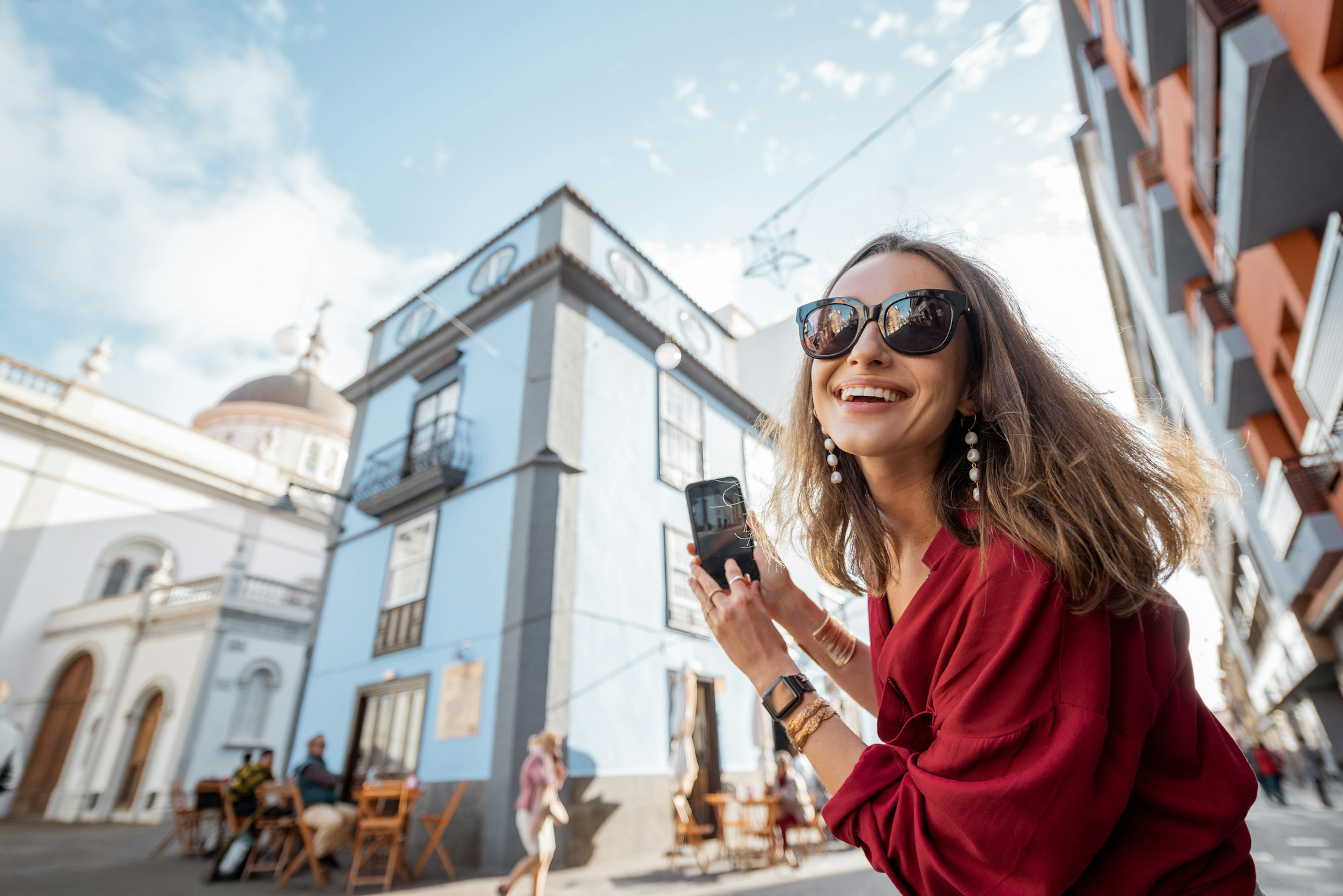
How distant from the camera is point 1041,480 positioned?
35.2 inches

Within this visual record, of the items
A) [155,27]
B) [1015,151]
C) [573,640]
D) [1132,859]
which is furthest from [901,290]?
[573,640]

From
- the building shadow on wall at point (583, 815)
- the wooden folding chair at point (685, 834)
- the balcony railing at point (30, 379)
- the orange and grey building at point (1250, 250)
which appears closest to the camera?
the orange and grey building at point (1250, 250)

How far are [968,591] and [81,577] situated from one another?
25613 millimetres

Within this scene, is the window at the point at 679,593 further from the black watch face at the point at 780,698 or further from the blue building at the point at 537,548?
the black watch face at the point at 780,698

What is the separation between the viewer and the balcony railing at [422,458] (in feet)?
32.9

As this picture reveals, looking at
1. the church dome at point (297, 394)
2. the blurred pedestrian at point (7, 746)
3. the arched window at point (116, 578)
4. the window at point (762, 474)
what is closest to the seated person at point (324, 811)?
the blurred pedestrian at point (7, 746)

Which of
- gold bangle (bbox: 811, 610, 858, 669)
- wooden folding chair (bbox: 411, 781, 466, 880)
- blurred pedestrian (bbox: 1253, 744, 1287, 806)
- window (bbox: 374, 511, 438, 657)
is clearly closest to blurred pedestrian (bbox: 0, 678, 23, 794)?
wooden folding chair (bbox: 411, 781, 466, 880)

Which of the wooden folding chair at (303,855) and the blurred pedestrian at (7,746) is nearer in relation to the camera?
the blurred pedestrian at (7,746)

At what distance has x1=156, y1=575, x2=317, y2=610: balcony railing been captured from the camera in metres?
16.6

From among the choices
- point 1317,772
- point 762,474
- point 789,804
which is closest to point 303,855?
point 789,804

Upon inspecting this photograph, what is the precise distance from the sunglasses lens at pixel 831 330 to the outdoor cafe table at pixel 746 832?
736cm

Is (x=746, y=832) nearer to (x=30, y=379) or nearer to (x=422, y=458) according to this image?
(x=422, y=458)

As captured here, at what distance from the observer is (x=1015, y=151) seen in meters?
5.06

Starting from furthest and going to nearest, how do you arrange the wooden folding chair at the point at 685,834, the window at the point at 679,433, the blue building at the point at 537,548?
the window at the point at 679,433 < the blue building at the point at 537,548 < the wooden folding chair at the point at 685,834
